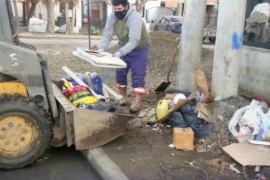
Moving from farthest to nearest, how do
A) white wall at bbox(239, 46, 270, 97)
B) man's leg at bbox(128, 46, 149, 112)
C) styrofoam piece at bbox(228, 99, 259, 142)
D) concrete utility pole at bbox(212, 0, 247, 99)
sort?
white wall at bbox(239, 46, 270, 97), man's leg at bbox(128, 46, 149, 112), concrete utility pole at bbox(212, 0, 247, 99), styrofoam piece at bbox(228, 99, 259, 142)

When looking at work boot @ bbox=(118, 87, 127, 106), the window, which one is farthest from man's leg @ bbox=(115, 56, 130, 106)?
the window

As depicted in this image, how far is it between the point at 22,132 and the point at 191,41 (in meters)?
3.35

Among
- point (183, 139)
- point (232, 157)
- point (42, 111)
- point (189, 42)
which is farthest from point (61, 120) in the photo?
point (189, 42)

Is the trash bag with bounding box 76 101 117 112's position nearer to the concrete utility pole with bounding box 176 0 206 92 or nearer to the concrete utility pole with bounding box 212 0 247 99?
the concrete utility pole with bounding box 212 0 247 99

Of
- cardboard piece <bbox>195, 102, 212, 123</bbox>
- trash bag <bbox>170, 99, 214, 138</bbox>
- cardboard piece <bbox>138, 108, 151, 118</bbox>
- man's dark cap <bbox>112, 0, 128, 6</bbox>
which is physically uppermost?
man's dark cap <bbox>112, 0, 128, 6</bbox>

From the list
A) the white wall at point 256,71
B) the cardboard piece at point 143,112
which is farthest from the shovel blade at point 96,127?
the white wall at point 256,71

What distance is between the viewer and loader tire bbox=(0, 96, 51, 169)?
3.93m

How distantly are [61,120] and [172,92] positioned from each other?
2.59 m

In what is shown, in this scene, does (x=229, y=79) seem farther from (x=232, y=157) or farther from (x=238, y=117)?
(x=232, y=157)

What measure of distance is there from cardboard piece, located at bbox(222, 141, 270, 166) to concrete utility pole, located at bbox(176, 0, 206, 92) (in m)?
2.30

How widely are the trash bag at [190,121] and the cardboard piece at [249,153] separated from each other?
0.48 metres

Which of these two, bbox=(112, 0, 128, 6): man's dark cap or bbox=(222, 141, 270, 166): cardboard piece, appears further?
bbox=(112, 0, 128, 6): man's dark cap

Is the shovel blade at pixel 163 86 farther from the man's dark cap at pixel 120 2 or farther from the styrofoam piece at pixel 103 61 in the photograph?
the styrofoam piece at pixel 103 61

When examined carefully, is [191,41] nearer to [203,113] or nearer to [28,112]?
[203,113]
